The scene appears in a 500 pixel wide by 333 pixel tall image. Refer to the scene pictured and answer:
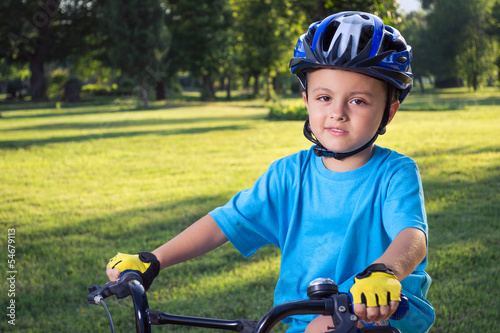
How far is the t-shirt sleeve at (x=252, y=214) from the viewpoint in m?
2.28

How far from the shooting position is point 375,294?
142 cm

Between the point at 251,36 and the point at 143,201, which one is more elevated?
the point at 251,36

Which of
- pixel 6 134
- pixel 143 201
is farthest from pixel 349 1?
pixel 6 134

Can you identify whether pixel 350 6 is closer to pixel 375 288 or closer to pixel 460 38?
pixel 375 288

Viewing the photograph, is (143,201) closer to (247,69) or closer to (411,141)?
(411,141)

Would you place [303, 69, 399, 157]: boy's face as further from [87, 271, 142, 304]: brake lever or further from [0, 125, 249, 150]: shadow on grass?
[0, 125, 249, 150]: shadow on grass

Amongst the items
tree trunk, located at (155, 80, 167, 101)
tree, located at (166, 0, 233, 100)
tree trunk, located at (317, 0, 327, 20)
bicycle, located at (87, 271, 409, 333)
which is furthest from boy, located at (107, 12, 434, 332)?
tree, located at (166, 0, 233, 100)

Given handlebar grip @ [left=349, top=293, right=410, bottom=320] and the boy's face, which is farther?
the boy's face

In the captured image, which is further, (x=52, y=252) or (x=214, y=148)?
(x=214, y=148)

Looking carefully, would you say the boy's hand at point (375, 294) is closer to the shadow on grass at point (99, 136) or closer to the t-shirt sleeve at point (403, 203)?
the t-shirt sleeve at point (403, 203)

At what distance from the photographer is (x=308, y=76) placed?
89.5 inches

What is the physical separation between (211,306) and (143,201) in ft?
12.8

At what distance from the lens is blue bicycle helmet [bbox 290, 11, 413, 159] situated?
6.81 ft

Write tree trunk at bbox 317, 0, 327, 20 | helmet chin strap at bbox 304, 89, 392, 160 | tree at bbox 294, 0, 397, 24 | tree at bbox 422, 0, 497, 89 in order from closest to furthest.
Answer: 1. helmet chin strap at bbox 304, 89, 392, 160
2. tree at bbox 294, 0, 397, 24
3. tree trunk at bbox 317, 0, 327, 20
4. tree at bbox 422, 0, 497, 89
